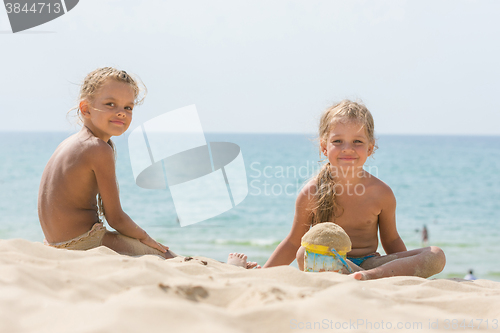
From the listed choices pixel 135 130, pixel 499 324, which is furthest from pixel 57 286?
pixel 135 130

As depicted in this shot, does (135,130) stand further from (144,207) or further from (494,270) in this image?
(144,207)

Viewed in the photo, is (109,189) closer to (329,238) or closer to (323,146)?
(329,238)

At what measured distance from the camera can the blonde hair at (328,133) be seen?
3.12 meters

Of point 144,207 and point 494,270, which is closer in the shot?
point 494,270

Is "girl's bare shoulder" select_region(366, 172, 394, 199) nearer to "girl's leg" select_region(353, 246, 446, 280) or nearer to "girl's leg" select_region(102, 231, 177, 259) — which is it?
"girl's leg" select_region(353, 246, 446, 280)

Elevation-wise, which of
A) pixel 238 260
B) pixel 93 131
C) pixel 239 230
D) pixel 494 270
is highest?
pixel 93 131

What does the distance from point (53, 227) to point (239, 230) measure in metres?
9.21

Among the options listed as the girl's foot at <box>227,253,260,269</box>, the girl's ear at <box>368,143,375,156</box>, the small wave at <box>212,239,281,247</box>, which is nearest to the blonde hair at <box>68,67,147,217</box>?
the girl's foot at <box>227,253,260,269</box>

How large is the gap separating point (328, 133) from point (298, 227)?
2.53 feet

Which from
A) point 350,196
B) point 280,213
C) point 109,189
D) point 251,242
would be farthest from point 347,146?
point 280,213

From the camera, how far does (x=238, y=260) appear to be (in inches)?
134

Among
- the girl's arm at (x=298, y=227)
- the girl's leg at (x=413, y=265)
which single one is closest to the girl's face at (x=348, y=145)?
the girl's arm at (x=298, y=227)

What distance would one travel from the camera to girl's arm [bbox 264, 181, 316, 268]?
3.18 meters

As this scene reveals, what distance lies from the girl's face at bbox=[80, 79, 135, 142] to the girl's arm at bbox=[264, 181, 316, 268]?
1.48m
